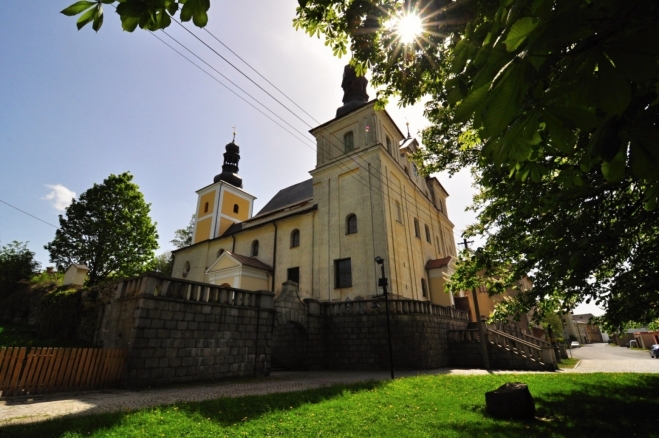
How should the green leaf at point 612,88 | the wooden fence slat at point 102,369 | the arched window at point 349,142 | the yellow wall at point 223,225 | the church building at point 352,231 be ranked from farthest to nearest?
the yellow wall at point 223,225 → the arched window at point 349,142 → the church building at point 352,231 → the wooden fence slat at point 102,369 → the green leaf at point 612,88

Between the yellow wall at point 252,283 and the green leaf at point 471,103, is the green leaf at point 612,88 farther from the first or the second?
the yellow wall at point 252,283

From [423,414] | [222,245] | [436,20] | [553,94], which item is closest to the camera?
[553,94]

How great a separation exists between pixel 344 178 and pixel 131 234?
19397 mm

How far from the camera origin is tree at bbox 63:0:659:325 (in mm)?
1120

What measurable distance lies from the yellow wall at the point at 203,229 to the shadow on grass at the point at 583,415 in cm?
3386

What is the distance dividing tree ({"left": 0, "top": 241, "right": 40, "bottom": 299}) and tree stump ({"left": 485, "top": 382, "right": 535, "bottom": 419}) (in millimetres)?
32147

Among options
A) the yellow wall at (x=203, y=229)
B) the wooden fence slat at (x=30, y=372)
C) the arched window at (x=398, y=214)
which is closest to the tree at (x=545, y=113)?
the wooden fence slat at (x=30, y=372)

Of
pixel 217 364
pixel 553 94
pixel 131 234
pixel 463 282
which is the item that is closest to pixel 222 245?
pixel 131 234

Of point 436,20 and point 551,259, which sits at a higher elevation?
point 436,20

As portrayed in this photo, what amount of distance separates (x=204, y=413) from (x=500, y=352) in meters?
15.8

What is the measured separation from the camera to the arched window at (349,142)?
25.3 m

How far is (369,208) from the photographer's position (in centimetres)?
2222

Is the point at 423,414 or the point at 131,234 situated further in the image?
the point at 131,234

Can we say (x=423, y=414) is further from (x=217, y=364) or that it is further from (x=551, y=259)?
(x=217, y=364)
